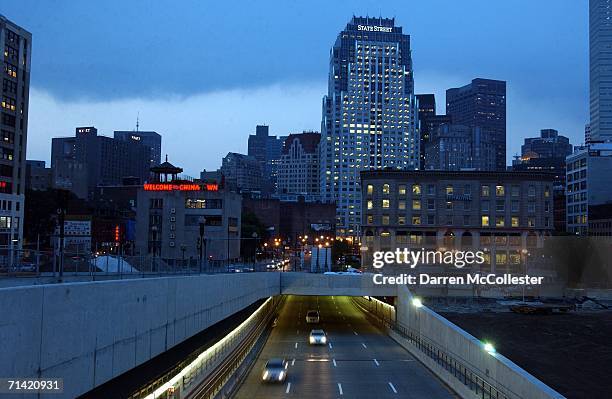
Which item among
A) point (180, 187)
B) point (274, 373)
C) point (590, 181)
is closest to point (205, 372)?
point (274, 373)

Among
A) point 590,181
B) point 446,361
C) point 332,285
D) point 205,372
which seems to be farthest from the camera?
point 590,181

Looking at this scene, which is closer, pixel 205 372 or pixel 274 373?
pixel 205 372

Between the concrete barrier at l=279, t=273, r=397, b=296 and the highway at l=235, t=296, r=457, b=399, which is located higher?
the concrete barrier at l=279, t=273, r=397, b=296

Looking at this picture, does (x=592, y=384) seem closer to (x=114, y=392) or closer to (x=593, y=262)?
(x=114, y=392)

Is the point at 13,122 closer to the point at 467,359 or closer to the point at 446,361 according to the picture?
the point at 446,361

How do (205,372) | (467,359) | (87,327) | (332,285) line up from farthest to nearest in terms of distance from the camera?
1. (332,285)
2. (467,359)
3. (205,372)
4. (87,327)

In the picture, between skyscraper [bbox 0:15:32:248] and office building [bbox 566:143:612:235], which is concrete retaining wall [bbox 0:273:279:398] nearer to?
skyscraper [bbox 0:15:32:248]

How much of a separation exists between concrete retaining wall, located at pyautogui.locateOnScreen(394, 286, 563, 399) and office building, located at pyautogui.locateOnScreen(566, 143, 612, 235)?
369 ft

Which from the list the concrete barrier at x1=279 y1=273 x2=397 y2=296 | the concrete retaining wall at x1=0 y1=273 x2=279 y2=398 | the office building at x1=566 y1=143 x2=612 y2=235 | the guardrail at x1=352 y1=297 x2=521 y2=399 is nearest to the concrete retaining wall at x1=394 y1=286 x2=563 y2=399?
the guardrail at x1=352 y1=297 x2=521 y2=399

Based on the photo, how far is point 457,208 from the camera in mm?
116938

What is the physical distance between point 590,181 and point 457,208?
64430mm

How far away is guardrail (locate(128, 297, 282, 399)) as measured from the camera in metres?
30.0

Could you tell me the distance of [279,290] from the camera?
77.7 meters

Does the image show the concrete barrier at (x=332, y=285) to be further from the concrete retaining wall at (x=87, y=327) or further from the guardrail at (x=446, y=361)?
the concrete retaining wall at (x=87, y=327)
